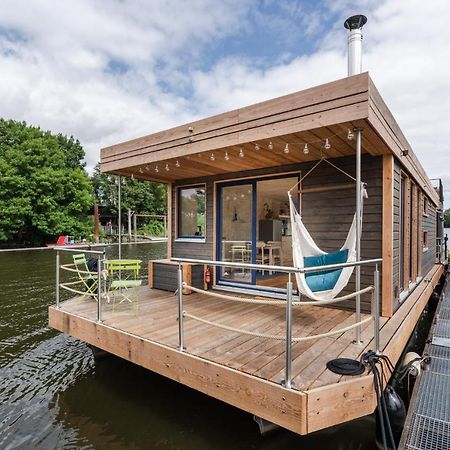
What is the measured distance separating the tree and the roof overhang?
1730cm

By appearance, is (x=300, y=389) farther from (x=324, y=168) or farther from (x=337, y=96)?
(x=324, y=168)

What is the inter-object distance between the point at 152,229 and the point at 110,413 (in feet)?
89.9

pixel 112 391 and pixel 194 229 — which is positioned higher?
pixel 194 229

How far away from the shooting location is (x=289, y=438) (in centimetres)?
260

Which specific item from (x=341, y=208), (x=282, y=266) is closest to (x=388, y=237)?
(x=341, y=208)

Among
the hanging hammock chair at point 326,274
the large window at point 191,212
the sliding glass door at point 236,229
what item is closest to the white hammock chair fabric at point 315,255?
the hanging hammock chair at point 326,274

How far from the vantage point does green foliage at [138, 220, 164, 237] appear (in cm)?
2939

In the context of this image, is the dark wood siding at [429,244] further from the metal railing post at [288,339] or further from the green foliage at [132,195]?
the green foliage at [132,195]

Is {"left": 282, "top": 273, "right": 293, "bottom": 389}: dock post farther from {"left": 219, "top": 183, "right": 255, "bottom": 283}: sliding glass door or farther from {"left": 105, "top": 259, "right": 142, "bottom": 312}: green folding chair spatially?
{"left": 219, "top": 183, "right": 255, "bottom": 283}: sliding glass door

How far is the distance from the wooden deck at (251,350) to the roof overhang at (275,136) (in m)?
1.97

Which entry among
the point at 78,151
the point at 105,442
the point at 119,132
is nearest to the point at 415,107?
the point at 105,442

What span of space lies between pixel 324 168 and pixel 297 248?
1.32m

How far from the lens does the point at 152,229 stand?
29.8 meters

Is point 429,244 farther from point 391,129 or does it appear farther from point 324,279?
point 324,279
